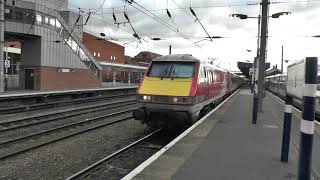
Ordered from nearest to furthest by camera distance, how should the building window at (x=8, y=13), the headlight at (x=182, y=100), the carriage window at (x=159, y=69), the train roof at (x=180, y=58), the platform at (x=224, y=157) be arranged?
the platform at (x=224, y=157), the headlight at (x=182, y=100), the carriage window at (x=159, y=69), the train roof at (x=180, y=58), the building window at (x=8, y=13)

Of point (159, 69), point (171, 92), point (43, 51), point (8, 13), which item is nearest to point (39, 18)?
point (43, 51)

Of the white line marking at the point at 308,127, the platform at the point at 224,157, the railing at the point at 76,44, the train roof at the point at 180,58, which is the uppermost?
the railing at the point at 76,44

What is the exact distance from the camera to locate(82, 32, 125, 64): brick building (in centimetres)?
8812

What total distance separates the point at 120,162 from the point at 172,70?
484 centimetres

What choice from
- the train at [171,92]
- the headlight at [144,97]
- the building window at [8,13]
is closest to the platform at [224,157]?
the train at [171,92]

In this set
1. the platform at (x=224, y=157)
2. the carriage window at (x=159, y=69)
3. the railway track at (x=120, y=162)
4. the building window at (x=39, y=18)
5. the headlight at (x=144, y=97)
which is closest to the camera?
the platform at (x=224, y=157)

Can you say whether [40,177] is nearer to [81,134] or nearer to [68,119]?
[81,134]

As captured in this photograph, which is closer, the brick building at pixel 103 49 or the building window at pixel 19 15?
the building window at pixel 19 15

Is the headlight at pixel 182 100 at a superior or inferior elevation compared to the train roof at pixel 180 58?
inferior

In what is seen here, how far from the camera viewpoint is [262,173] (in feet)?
24.0

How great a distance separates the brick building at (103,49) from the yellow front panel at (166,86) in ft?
228

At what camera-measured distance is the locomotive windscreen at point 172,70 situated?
14.5m

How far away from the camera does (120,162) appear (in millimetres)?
10672

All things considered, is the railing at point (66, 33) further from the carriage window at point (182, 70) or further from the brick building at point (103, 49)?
the carriage window at point (182, 70)
